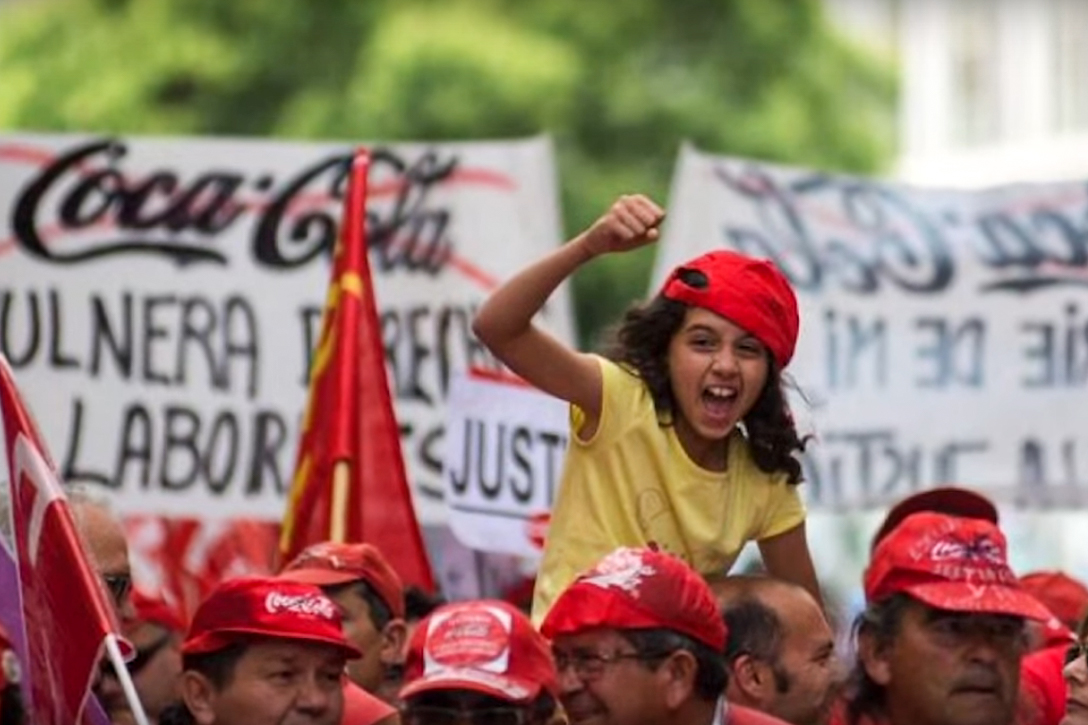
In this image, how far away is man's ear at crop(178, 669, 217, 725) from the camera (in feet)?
26.0

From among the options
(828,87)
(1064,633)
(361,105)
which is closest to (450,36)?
(361,105)

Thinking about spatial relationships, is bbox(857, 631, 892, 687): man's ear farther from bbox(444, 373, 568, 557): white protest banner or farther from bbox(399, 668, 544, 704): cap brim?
bbox(444, 373, 568, 557): white protest banner

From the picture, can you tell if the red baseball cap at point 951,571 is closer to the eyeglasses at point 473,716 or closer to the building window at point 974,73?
the eyeglasses at point 473,716

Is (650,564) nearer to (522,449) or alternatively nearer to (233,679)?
(233,679)

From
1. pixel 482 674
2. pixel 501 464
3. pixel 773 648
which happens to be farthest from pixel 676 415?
pixel 501 464

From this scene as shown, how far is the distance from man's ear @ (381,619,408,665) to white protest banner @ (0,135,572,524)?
2534 mm

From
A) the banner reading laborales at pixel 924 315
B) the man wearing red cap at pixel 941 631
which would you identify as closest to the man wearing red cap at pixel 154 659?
the man wearing red cap at pixel 941 631

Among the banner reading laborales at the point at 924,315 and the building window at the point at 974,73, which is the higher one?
the building window at the point at 974,73

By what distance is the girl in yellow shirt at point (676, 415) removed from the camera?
8086 millimetres

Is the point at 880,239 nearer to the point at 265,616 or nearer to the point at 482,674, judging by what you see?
the point at 265,616

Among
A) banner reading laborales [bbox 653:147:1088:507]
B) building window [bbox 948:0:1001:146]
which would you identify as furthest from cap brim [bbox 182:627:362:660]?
building window [bbox 948:0:1001:146]

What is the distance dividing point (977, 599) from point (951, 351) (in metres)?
4.62

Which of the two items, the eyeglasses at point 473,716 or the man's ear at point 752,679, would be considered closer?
the eyeglasses at point 473,716

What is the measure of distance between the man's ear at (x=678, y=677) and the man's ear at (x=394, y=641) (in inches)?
62.2
